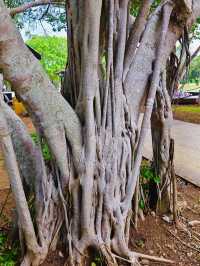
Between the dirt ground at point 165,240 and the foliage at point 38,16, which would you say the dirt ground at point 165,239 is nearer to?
the dirt ground at point 165,240

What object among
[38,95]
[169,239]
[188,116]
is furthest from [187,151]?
[188,116]

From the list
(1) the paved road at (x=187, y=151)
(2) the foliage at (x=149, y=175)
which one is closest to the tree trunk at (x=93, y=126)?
(2) the foliage at (x=149, y=175)

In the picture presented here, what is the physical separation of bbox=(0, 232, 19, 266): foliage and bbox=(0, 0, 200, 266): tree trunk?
0.48ft

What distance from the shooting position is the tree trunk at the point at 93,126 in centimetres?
165

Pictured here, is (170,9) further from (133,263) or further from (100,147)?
(133,263)

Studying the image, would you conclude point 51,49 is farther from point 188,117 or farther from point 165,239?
point 165,239

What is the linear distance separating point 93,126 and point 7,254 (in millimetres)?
919

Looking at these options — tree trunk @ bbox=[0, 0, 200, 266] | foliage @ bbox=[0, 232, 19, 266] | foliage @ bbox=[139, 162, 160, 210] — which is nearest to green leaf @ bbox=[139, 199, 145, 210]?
foliage @ bbox=[139, 162, 160, 210]

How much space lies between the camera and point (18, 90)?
157 centimetres

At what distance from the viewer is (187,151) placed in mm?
5207

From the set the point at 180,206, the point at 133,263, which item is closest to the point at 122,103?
the point at 133,263

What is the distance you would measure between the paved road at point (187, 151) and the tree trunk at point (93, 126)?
1951 millimetres

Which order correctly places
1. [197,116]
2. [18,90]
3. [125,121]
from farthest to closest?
[197,116]
[125,121]
[18,90]

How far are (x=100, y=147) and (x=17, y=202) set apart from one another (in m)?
0.51
